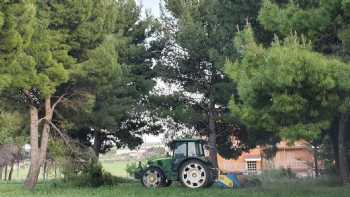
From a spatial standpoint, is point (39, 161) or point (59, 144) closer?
point (39, 161)

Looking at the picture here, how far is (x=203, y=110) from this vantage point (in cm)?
2631

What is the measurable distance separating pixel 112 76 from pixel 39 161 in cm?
456

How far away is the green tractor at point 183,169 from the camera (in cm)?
1686

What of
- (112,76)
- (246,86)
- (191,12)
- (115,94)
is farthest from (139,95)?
(246,86)

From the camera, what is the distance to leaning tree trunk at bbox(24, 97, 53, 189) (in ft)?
60.8

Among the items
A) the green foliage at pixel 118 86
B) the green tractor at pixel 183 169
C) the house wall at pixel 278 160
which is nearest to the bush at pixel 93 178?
the green tractor at pixel 183 169

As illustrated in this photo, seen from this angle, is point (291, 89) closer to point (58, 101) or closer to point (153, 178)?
point (153, 178)

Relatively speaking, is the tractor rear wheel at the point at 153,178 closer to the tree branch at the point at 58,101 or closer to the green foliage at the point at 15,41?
the tree branch at the point at 58,101

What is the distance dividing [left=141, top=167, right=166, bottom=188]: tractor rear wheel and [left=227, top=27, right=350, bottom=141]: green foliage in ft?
23.4

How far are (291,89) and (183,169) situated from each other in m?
7.43

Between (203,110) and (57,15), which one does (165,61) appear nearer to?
(203,110)

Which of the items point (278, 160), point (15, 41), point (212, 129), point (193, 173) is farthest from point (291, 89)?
point (278, 160)

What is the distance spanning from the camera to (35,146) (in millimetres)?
18875

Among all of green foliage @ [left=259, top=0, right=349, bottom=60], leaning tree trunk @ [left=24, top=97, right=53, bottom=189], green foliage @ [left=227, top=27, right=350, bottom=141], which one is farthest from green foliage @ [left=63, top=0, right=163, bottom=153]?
green foliage @ [left=227, top=27, right=350, bottom=141]
